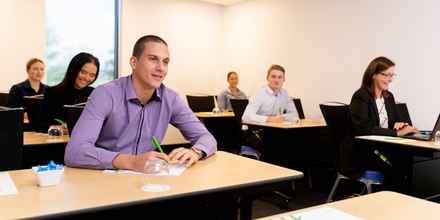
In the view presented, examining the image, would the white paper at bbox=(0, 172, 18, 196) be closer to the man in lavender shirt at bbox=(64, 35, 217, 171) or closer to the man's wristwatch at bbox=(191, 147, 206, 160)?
the man in lavender shirt at bbox=(64, 35, 217, 171)

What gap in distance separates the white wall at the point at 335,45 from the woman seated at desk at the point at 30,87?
3481 mm

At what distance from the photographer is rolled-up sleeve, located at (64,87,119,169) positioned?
1.58 meters

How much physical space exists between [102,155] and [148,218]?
330 millimetres

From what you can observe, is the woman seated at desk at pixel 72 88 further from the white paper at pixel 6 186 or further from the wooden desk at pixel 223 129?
the wooden desk at pixel 223 129

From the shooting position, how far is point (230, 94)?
6449mm

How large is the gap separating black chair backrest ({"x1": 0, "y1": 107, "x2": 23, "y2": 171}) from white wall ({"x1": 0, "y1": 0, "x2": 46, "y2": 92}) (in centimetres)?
415

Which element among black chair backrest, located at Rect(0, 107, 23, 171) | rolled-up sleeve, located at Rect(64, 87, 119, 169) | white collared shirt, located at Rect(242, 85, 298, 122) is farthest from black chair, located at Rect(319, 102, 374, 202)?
black chair backrest, located at Rect(0, 107, 23, 171)

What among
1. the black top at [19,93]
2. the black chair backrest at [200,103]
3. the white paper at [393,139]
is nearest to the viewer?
the white paper at [393,139]

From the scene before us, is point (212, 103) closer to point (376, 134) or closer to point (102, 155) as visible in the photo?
point (376, 134)

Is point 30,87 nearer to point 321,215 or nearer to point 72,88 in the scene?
point 72,88

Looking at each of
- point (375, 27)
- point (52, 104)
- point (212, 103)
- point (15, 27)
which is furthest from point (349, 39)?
point (15, 27)

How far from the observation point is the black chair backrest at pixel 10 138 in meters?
1.60

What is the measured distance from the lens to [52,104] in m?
3.07

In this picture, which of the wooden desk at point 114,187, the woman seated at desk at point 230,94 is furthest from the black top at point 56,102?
the woman seated at desk at point 230,94
